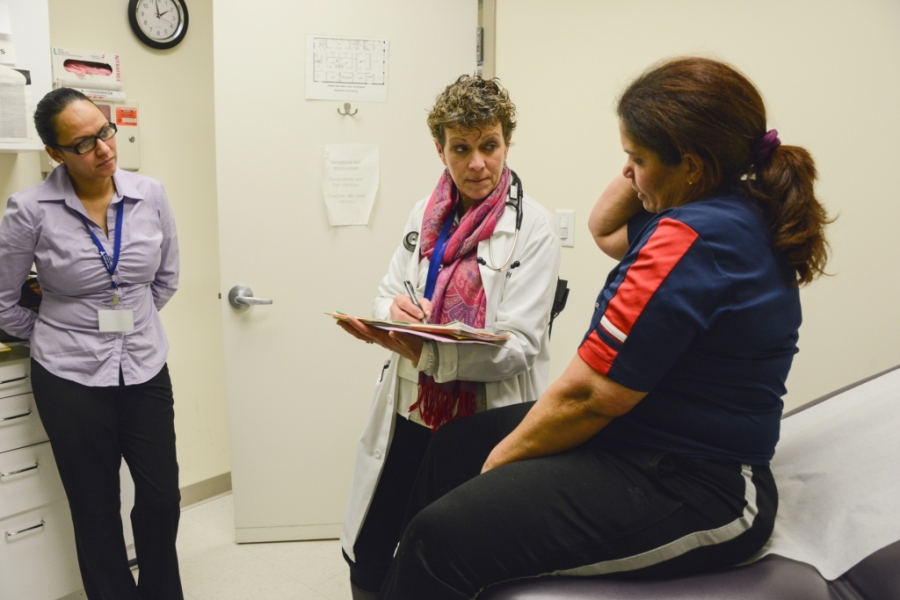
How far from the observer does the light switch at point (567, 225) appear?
2379 millimetres

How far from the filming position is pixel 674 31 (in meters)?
2.21

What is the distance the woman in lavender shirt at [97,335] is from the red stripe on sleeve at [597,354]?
1373mm

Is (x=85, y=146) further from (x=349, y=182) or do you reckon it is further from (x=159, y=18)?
(x=159, y=18)

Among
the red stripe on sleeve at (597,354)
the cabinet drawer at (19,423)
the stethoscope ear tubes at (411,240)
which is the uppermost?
the stethoscope ear tubes at (411,240)

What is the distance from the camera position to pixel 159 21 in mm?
2506

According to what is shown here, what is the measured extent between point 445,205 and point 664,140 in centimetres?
72

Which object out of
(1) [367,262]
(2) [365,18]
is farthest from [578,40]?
(1) [367,262]

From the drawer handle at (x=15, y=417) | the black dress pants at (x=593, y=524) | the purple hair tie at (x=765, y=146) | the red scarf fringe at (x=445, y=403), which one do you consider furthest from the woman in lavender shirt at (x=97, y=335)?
the purple hair tie at (x=765, y=146)

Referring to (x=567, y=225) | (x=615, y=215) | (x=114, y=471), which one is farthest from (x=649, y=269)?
(x=114, y=471)

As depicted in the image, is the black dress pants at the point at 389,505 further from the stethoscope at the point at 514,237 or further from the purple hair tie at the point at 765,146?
the purple hair tie at the point at 765,146

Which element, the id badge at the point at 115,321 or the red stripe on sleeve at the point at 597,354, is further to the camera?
the id badge at the point at 115,321

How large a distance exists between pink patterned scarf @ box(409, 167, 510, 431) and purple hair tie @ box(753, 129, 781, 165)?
66cm

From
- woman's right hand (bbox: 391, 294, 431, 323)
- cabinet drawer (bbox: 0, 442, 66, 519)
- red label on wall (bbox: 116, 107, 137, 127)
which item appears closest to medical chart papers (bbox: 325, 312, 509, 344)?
woman's right hand (bbox: 391, 294, 431, 323)

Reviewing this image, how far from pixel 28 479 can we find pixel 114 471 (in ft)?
0.88
